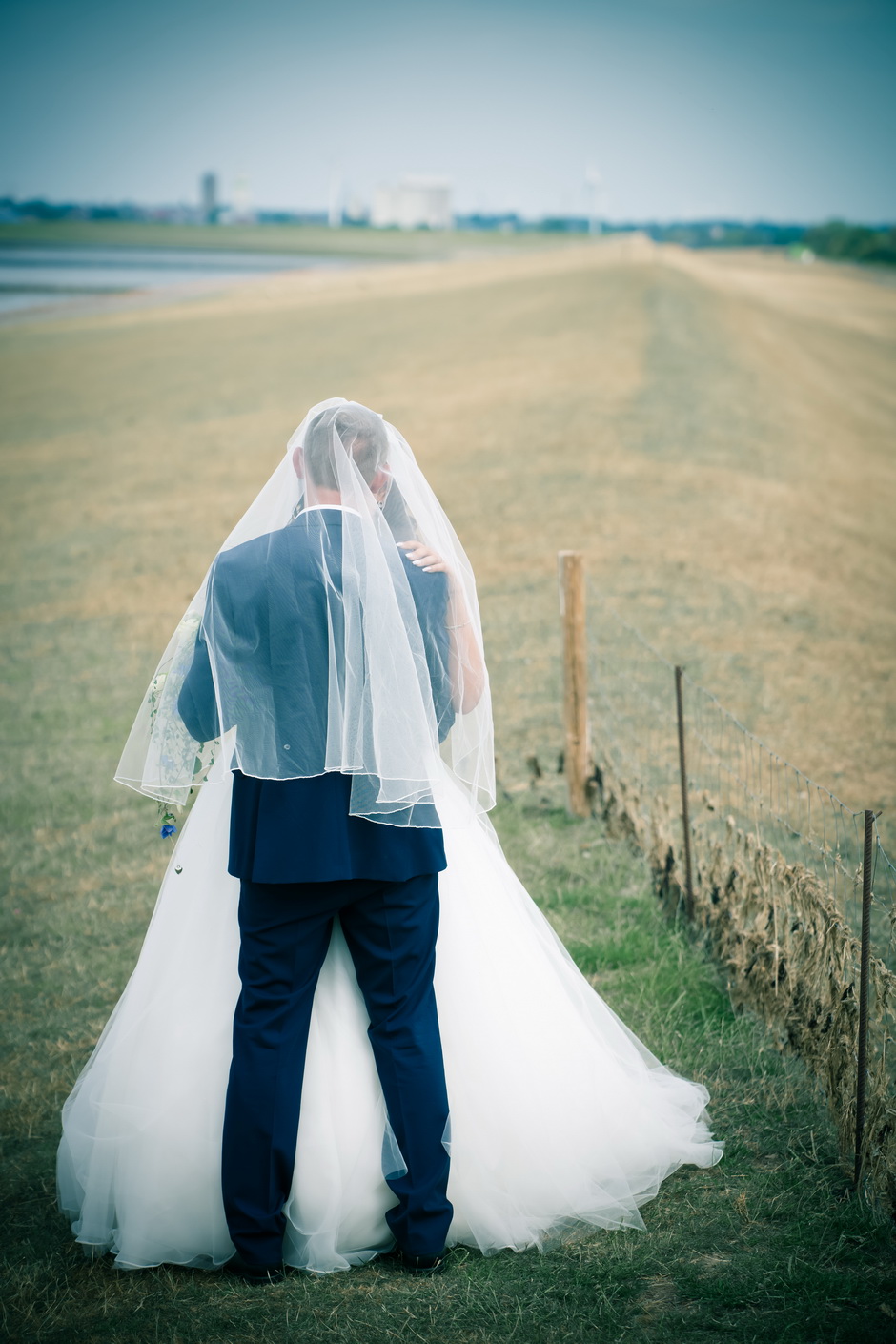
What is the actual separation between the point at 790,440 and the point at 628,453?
166 inches

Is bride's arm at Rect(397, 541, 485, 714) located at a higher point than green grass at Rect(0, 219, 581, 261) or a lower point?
lower

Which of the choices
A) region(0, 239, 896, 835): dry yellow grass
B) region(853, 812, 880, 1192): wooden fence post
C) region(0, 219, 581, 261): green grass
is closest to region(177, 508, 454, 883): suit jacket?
region(853, 812, 880, 1192): wooden fence post

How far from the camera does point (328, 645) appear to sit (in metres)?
2.74

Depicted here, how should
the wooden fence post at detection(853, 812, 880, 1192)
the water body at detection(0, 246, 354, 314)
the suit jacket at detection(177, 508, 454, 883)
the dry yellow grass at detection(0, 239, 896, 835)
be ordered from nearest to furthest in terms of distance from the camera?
the suit jacket at detection(177, 508, 454, 883), the wooden fence post at detection(853, 812, 880, 1192), the dry yellow grass at detection(0, 239, 896, 835), the water body at detection(0, 246, 354, 314)

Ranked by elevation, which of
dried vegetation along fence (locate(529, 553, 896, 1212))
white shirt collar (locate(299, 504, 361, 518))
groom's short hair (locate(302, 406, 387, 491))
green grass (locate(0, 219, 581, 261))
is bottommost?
dried vegetation along fence (locate(529, 553, 896, 1212))

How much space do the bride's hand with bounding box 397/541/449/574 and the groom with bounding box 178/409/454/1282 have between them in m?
0.02

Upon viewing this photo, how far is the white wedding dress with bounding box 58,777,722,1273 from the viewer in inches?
113

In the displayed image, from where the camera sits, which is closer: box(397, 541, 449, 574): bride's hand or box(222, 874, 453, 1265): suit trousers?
box(222, 874, 453, 1265): suit trousers

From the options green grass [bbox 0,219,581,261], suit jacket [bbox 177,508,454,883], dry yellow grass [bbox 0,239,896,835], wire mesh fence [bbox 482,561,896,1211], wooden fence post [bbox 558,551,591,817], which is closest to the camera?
suit jacket [bbox 177,508,454,883]

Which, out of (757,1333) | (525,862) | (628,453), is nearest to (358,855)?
(757,1333)

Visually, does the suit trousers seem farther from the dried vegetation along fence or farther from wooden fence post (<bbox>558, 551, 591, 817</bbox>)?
wooden fence post (<bbox>558, 551, 591, 817</bbox>)

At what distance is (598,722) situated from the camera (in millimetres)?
8359

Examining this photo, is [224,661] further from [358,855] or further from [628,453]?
[628,453]

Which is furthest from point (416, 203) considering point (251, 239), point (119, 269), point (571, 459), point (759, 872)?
point (759, 872)
